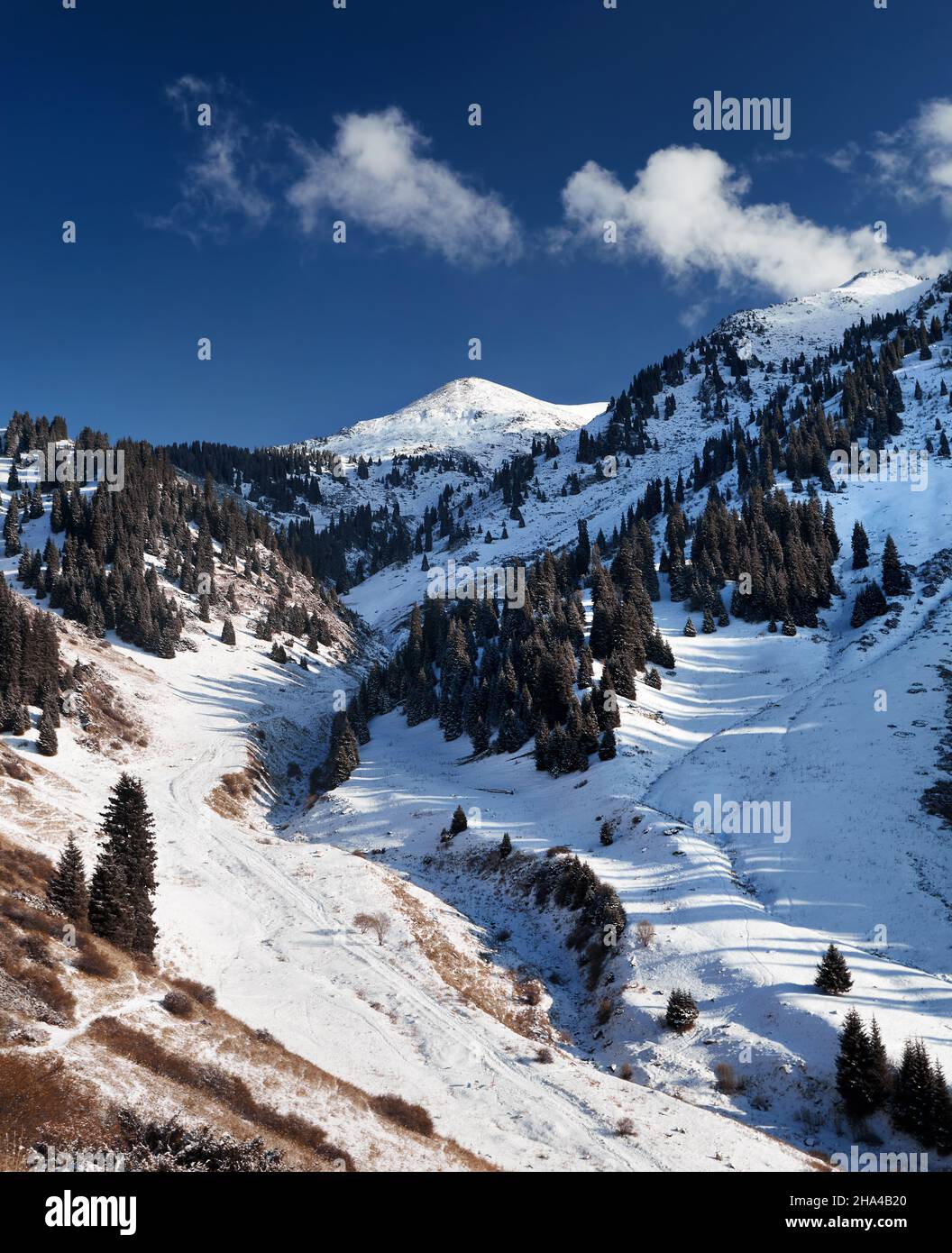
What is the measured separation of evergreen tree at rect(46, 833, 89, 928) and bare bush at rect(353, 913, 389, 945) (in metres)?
14.8

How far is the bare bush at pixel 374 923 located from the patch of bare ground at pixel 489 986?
1.51 m

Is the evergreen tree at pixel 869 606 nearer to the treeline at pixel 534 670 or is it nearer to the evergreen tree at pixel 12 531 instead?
the treeline at pixel 534 670

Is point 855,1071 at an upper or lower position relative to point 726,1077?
upper

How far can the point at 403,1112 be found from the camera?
23500 millimetres

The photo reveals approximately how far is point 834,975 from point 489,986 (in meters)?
16.7

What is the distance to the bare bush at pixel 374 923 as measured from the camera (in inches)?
1513

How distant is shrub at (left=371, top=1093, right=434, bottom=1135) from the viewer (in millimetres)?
22672

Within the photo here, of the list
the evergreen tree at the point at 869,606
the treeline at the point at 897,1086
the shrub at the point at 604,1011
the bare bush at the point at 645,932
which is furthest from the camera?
the evergreen tree at the point at 869,606

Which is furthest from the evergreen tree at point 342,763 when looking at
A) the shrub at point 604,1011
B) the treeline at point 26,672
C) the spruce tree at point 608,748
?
the shrub at point 604,1011

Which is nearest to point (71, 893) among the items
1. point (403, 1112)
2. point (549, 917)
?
point (403, 1112)
